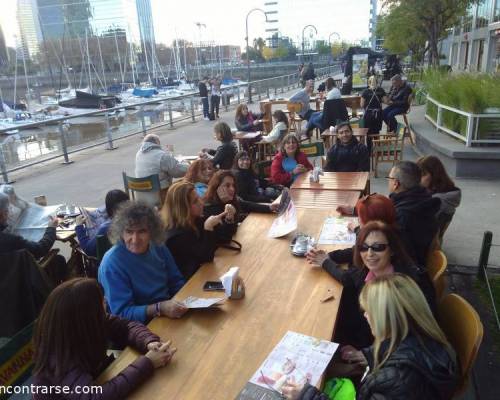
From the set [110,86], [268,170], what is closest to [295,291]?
[268,170]

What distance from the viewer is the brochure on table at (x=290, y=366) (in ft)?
5.86

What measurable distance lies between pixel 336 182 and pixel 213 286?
288 centimetres

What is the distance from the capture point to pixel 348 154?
5.93 m

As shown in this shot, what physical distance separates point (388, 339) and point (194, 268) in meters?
1.76

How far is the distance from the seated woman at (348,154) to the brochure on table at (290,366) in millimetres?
4176

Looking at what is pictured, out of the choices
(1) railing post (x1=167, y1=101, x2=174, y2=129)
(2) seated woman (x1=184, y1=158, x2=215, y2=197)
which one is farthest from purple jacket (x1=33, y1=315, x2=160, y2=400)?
(1) railing post (x1=167, y1=101, x2=174, y2=129)

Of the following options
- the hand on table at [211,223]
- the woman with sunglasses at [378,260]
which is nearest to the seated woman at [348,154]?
the hand on table at [211,223]

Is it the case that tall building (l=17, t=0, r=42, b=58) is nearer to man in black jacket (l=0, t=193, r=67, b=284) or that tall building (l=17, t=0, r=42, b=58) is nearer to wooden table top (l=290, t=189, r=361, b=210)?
man in black jacket (l=0, t=193, r=67, b=284)

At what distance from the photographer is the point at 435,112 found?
9.65 m

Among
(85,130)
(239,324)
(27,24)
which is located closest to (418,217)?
(239,324)

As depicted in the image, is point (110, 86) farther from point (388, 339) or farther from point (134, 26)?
point (388, 339)

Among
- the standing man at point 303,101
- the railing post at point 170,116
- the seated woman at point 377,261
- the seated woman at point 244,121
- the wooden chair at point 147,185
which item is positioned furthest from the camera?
the railing post at point 170,116

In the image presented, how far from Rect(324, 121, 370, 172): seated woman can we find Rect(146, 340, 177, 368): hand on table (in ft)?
14.7

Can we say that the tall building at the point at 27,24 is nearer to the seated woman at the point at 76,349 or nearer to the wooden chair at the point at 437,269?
the seated woman at the point at 76,349
